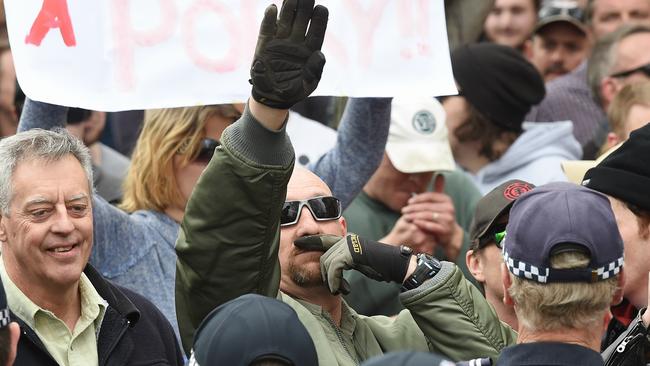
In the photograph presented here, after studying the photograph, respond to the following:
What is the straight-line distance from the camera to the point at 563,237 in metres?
3.49

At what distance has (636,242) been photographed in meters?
4.33

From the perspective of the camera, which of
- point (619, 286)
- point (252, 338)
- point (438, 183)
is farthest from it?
point (438, 183)

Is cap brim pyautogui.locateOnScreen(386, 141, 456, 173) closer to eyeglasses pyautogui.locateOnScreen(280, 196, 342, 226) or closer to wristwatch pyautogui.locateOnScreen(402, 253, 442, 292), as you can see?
eyeglasses pyautogui.locateOnScreen(280, 196, 342, 226)

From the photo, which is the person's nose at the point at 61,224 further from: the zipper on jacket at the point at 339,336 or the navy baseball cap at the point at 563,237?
the navy baseball cap at the point at 563,237

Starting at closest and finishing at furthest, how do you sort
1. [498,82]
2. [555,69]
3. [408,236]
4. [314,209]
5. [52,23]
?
1. [52,23]
2. [314,209]
3. [408,236]
4. [498,82]
5. [555,69]

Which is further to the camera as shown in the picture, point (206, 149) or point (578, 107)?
point (578, 107)

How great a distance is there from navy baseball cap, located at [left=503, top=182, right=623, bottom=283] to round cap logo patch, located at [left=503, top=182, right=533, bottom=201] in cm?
121

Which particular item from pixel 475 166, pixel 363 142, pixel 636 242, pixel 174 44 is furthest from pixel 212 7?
pixel 475 166

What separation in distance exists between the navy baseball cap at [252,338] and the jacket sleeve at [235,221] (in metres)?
0.58

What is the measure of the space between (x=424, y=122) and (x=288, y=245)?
2.08 meters

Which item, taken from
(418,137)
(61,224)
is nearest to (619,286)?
(61,224)

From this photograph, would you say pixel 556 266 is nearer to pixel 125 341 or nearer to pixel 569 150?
pixel 125 341

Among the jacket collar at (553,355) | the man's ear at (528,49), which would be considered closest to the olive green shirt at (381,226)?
the man's ear at (528,49)

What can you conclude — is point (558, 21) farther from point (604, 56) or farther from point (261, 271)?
point (261, 271)
